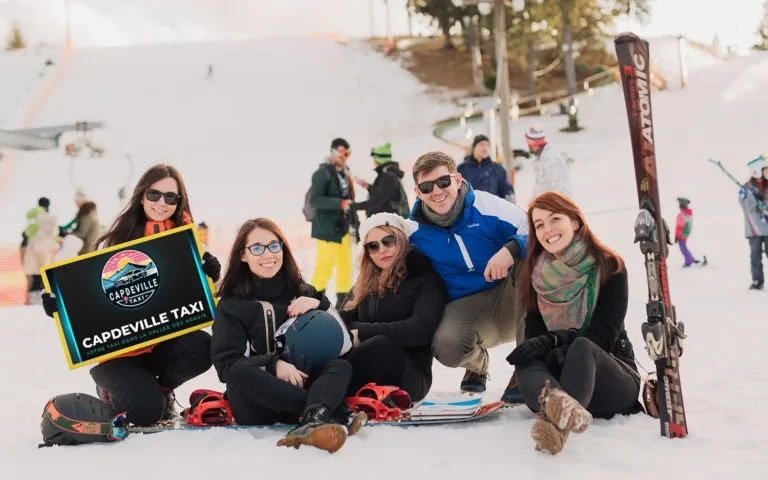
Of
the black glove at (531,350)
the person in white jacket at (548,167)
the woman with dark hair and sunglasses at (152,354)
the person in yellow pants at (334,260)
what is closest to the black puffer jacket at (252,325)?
the woman with dark hair and sunglasses at (152,354)

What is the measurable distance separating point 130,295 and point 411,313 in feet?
4.71

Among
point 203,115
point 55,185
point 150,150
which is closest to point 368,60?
point 203,115

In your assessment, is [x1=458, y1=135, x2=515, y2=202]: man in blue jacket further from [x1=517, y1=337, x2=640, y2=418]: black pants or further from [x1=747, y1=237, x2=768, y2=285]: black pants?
[x1=517, y1=337, x2=640, y2=418]: black pants

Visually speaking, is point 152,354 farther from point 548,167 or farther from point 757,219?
point 757,219

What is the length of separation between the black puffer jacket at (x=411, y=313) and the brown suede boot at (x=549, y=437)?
3.70 ft

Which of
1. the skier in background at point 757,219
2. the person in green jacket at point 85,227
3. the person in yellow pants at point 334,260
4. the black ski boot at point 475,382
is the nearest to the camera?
the black ski boot at point 475,382

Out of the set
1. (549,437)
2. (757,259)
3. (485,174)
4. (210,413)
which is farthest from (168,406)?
(757,259)

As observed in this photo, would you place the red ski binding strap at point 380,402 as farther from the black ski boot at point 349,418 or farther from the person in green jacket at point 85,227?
the person in green jacket at point 85,227

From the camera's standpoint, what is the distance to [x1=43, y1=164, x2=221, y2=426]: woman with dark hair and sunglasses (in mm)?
4402

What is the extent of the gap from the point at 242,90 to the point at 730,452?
3530 cm

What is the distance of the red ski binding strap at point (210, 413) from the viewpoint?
4352 millimetres

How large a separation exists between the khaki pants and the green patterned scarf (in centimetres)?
45

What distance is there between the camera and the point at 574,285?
4.06 metres

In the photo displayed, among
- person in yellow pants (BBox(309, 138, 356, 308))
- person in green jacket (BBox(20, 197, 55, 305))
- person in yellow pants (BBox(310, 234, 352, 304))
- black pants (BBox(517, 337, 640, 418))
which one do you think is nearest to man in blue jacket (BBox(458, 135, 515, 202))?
person in yellow pants (BBox(309, 138, 356, 308))
